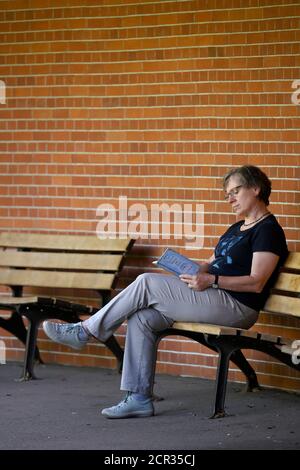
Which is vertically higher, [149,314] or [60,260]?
[60,260]

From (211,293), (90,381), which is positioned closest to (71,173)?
(90,381)

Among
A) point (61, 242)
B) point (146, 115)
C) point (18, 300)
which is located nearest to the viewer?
point (18, 300)

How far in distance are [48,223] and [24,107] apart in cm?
92

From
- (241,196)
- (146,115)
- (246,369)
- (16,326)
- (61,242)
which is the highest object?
(146,115)

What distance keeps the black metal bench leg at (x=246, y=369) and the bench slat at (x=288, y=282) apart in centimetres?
61

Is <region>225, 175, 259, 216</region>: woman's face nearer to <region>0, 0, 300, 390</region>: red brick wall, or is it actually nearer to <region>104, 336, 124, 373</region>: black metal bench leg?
<region>0, 0, 300, 390</region>: red brick wall

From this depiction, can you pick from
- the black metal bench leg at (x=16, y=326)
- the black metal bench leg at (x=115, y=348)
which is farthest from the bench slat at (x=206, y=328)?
the black metal bench leg at (x=16, y=326)

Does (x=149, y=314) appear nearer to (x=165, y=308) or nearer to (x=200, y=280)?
(x=165, y=308)

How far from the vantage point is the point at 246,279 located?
291 inches

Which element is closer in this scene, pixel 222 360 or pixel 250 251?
pixel 222 360

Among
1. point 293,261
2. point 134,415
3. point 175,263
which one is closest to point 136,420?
point 134,415

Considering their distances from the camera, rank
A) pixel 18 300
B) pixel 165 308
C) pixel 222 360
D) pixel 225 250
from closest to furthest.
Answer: pixel 222 360, pixel 165 308, pixel 225 250, pixel 18 300

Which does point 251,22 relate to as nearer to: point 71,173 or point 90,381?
point 71,173

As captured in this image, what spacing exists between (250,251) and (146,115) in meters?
1.84
